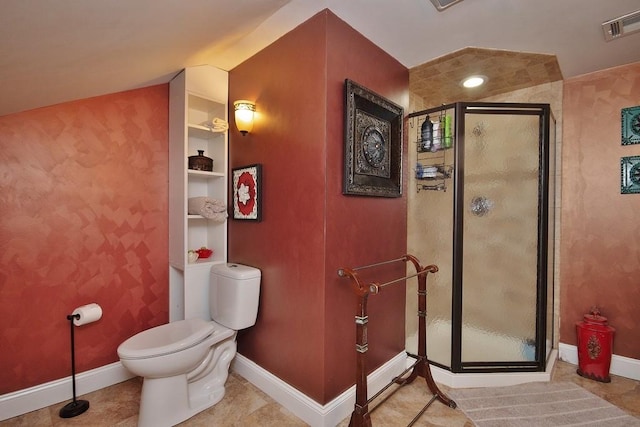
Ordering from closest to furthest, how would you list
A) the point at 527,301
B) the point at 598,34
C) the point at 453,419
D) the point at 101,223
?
the point at 453,419 < the point at 598,34 < the point at 101,223 < the point at 527,301

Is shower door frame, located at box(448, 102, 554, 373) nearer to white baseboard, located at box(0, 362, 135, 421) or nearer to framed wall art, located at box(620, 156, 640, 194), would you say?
framed wall art, located at box(620, 156, 640, 194)

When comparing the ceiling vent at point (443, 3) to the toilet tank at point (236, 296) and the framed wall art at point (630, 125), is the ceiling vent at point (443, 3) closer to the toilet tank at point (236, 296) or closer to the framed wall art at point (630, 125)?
the framed wall art at point (630, 125)

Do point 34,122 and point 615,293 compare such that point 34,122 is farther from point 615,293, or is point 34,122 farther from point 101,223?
point 615,293

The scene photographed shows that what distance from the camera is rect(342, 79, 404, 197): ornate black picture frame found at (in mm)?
1685

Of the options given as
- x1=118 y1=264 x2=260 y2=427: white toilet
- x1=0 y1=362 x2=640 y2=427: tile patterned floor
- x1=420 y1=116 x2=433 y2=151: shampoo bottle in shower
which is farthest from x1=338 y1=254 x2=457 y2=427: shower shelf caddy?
x1=420 y1=116 x2=433 y2=151: shampoo bottle in shower

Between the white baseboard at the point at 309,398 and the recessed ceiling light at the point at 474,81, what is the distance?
223 centimetres

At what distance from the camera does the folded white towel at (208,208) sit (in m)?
2.11

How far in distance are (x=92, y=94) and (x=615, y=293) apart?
384 cm

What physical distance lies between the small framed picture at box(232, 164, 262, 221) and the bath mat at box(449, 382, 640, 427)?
1.76 meters

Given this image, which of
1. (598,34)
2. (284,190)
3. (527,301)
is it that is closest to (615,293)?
(527,301)

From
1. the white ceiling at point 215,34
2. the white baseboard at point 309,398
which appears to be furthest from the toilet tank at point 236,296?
the white ceiling at point 215,34

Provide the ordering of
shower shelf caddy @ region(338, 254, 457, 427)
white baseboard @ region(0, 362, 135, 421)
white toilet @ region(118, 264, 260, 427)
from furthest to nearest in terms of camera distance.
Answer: white baseboard @ region(0, 362, 135, 421)
white toilet @ region(118, 264, 260, 427)
shower shelf caddy @ region(338, 254, 457, 427)

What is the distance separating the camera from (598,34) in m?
1.80

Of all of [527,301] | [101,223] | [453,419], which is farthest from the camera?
[527,301]
